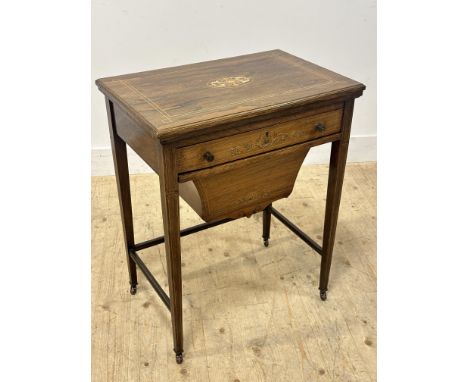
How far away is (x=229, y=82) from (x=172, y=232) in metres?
0.59

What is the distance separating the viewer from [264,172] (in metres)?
2.16

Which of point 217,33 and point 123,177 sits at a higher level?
point 217,33

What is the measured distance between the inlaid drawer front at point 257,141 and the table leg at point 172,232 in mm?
40

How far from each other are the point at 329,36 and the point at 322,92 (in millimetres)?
1536

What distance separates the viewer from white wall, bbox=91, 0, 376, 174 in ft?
10.1

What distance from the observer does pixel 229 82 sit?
203 centimetres

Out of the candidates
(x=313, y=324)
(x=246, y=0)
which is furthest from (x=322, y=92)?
(x=246, y=0)

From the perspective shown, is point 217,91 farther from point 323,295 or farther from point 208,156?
point 323,295

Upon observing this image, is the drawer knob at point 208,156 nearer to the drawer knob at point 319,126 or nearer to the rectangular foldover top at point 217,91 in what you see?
the rectangular foldover top at point 217,91

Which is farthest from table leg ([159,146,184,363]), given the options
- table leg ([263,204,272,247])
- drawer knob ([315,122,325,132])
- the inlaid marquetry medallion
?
table leg ([263,204,272,247])

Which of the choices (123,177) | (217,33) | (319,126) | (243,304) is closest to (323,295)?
(243,304)

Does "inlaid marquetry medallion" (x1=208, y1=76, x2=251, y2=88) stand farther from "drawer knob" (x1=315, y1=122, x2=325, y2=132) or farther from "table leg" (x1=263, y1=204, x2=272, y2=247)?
"table leg" (x1=263, y1=204, x2=272, y2=247)

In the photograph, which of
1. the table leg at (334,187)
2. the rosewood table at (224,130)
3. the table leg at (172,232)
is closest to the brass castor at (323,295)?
the table leg at (334,187)

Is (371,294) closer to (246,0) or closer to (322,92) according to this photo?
(322,92)
